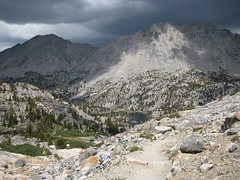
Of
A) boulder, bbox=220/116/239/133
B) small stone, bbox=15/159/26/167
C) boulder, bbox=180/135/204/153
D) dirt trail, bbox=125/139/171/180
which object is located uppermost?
boulder, bbox=220/116/239/133

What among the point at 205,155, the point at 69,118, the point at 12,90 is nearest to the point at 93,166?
the point at 205,155

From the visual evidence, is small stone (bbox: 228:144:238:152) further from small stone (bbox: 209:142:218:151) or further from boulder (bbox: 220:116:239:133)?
boulder (bbox: 220:116:239:133)

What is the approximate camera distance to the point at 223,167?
40.9 ft

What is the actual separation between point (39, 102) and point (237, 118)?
137 metres

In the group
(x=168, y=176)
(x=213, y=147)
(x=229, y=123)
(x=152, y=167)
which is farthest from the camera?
(x=229, y=123)

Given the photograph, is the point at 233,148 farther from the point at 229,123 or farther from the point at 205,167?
the point at 229,123

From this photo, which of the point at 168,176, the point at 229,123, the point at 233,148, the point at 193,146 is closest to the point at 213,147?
the point at 193,146

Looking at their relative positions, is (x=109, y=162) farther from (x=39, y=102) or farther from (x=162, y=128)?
(x=39, y=102)

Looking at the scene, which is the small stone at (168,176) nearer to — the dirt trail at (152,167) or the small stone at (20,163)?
the dirt trail at (152,167)

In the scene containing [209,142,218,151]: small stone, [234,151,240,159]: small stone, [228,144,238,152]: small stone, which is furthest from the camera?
[209,142,218,151]: small stone

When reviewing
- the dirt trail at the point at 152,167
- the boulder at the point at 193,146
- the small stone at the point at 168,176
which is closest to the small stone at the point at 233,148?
the boulder at the point at 193,146

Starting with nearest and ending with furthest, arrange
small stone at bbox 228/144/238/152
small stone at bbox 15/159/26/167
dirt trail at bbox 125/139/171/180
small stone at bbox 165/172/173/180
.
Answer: small stone at bbox 228/144/238/152, small stone at bbox 165/172/173/180, dirt trail at bbox 125/139/171/180, small stone at bbox 15/159/26/167

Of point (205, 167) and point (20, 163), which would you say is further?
point (20, 163)

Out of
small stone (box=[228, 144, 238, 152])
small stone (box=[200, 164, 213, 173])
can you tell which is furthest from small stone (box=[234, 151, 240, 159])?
small stone (box=[200, 164, 213, 173])
